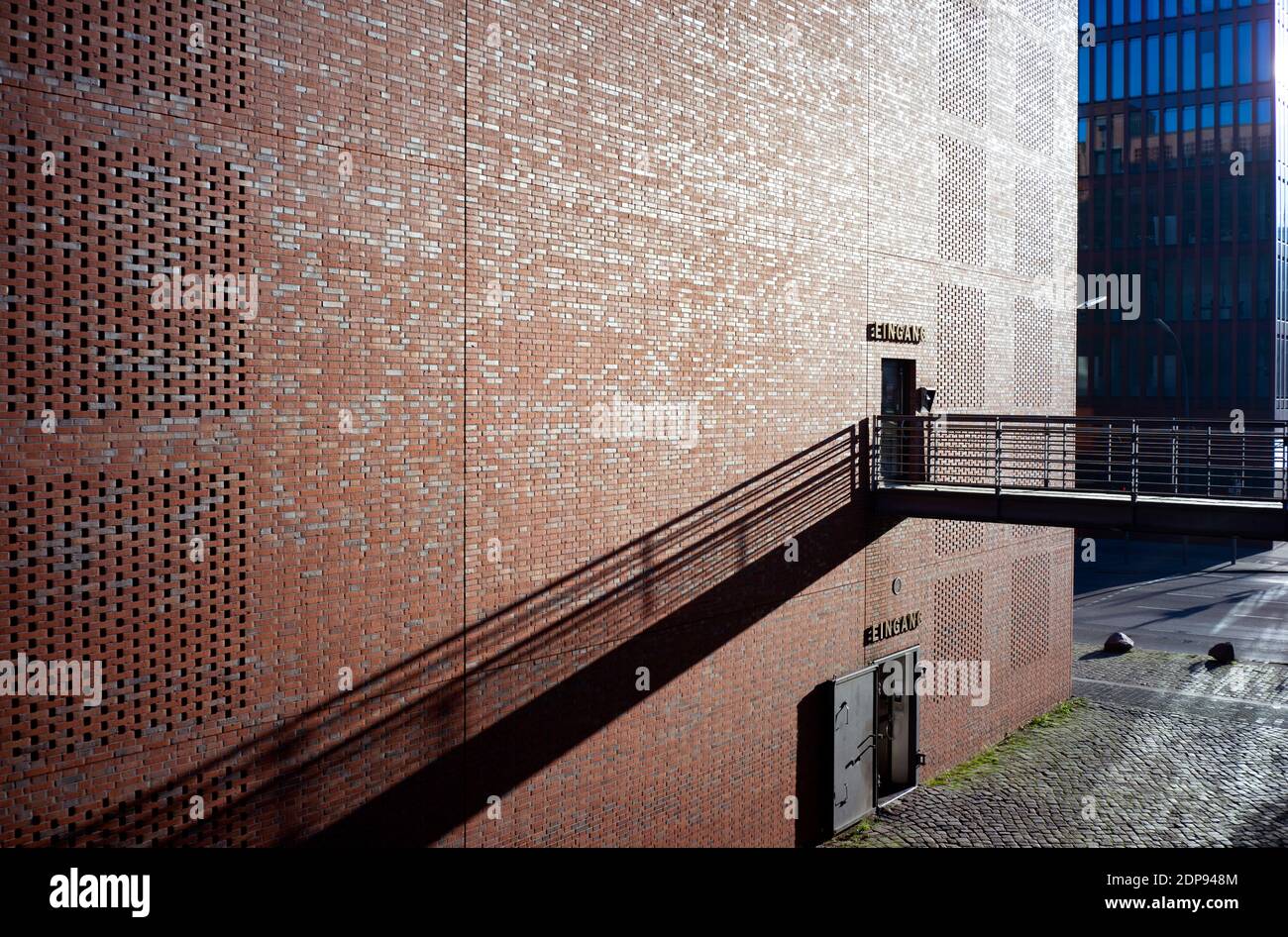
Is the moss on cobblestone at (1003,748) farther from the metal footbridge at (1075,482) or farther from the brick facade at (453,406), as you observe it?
the metal footbridge at (1075,482)

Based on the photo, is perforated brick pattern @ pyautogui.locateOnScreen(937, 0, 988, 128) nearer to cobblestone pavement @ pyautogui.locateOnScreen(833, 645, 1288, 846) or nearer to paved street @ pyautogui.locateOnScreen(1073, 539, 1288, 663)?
cobblestone pavement @ pyautogui.locateOnScreen(833, 645, 1288, 846)

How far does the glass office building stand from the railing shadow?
4250cm

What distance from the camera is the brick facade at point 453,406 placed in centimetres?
851

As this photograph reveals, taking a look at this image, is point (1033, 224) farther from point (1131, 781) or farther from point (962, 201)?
point (1131, 781)

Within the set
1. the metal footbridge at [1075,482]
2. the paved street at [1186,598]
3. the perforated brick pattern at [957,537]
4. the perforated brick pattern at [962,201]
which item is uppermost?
the perforated brick pattern at [962,201]

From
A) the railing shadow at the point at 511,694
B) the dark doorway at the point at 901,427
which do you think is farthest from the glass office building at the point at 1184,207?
the railing shadow at the point at 511,694

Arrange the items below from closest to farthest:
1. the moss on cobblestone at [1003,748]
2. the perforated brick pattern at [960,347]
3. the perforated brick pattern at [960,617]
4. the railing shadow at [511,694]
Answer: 1. the railing shadow at [511,694]
2. the moss on cobblestone at [1003,748]
3. the perforated brick pattern at [960,347]
4. the perforated brick pattern at [960,617]

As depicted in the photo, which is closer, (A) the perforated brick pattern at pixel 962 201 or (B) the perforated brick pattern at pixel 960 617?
(A) the perforated brick pattern at pixel 962 201

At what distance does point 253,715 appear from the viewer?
30.9 ft

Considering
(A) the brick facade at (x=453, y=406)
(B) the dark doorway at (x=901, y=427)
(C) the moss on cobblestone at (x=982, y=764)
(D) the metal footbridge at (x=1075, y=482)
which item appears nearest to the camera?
(A) the brick facade at (x=453, y=406)

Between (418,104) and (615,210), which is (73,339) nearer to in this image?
(418,104)

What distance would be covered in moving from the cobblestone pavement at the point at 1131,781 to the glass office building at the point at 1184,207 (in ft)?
107

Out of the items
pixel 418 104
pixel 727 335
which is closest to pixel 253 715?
pixel 418 104

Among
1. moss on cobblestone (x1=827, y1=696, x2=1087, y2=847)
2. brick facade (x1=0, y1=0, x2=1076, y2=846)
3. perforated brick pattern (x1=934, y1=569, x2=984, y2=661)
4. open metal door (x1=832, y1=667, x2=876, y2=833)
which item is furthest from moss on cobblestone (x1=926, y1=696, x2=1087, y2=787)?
brick facade (x1=0, y1=0, x2=1076, y2=846)
